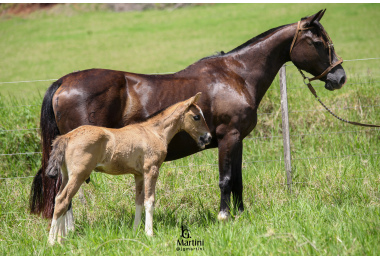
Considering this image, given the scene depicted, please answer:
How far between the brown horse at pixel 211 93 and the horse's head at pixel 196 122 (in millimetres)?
307

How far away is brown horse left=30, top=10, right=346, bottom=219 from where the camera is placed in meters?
5.05

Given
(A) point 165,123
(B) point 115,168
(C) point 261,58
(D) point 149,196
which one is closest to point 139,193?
(D) point 149,196

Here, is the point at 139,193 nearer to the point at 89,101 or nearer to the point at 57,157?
the point at 57,157

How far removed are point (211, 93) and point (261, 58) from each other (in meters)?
0.86

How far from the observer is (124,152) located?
459 cm

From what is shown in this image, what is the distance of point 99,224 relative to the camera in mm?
5336

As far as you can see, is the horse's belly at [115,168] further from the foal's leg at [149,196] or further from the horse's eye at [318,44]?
the horse's eye at [318,44]

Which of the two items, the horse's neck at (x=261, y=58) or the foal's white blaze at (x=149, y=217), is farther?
the horse's neck at (x=261, y=58)

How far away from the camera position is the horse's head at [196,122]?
16.2 feet

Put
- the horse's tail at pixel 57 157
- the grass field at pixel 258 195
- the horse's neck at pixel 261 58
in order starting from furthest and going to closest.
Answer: the horse's neck at pixel 261 58
the grass field at pixel 258 195
the horse's tail at pixel 57 157

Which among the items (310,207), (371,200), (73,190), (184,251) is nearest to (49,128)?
(73,190)

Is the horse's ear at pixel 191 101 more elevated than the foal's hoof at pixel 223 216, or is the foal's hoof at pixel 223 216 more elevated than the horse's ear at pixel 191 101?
the horse's ear at pixel 191 101

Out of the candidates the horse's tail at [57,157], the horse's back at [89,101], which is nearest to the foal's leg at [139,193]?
the horse's back at [89,101]

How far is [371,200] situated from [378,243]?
1.41 meters
